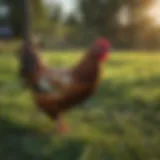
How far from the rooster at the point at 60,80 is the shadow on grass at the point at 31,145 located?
0.04m

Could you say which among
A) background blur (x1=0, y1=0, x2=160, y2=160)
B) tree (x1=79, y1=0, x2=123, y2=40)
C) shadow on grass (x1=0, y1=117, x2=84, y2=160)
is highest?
tree (x1=79, y1=0, x2=123, y2=40)

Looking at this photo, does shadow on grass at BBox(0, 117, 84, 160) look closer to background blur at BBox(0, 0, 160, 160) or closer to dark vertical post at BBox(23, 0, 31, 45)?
background blur at BBox(0, 0, 160, 160)

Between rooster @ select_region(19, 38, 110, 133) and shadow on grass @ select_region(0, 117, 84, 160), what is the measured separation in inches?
1.7

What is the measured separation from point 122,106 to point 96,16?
0.85 ft

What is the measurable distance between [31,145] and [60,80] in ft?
0.63

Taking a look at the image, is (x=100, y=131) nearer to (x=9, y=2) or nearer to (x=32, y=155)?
(x=32, y=155)

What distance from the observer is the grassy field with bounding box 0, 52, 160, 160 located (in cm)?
91

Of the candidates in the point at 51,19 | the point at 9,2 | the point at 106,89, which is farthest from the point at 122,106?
the point at 9,2

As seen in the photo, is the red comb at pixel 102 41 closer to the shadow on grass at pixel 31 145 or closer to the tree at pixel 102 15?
the tree at pixel 102 15

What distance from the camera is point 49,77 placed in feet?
2.97

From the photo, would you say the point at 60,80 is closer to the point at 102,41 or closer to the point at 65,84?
the point at 65,84

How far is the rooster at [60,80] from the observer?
2.97 ft

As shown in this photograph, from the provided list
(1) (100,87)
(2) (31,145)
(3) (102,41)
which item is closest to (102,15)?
(3) (102,41)

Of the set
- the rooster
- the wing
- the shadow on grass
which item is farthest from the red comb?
the shadow on grass
